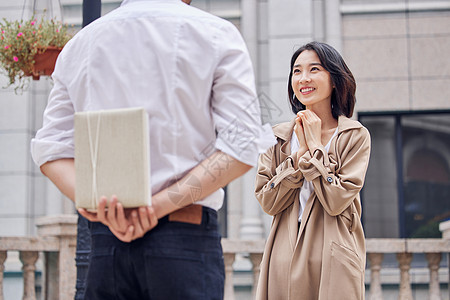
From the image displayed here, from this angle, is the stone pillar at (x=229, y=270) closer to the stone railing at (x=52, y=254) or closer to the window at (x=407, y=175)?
the stone railing at (x=52, y=254)

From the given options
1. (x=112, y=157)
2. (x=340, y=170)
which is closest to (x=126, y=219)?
(x=112, y=157)

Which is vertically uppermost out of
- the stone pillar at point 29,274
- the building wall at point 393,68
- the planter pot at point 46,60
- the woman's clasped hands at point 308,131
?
the building wall at point 393,68

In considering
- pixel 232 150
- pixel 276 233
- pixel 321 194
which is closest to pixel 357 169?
pixel 321 194

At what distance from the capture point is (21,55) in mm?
5266

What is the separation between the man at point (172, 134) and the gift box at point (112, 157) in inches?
2.2

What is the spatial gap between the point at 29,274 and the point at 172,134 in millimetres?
5078

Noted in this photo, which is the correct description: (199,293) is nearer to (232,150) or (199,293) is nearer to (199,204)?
(199,204)

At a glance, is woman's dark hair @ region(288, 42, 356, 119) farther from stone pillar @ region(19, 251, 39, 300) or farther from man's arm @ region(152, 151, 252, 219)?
stone pillar @ region(19, 251, 39, 300)

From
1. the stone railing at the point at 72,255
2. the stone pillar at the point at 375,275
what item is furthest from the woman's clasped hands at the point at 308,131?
the stone pillar at the point at 375,275

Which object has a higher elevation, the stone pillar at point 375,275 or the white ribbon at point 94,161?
the white ribbon at point 94,161

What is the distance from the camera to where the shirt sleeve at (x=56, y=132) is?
6.52 ft

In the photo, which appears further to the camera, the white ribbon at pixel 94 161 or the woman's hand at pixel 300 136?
the woman's hand at pixel 300 136

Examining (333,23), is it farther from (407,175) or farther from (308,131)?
(308,131)

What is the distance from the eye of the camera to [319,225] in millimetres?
3311
